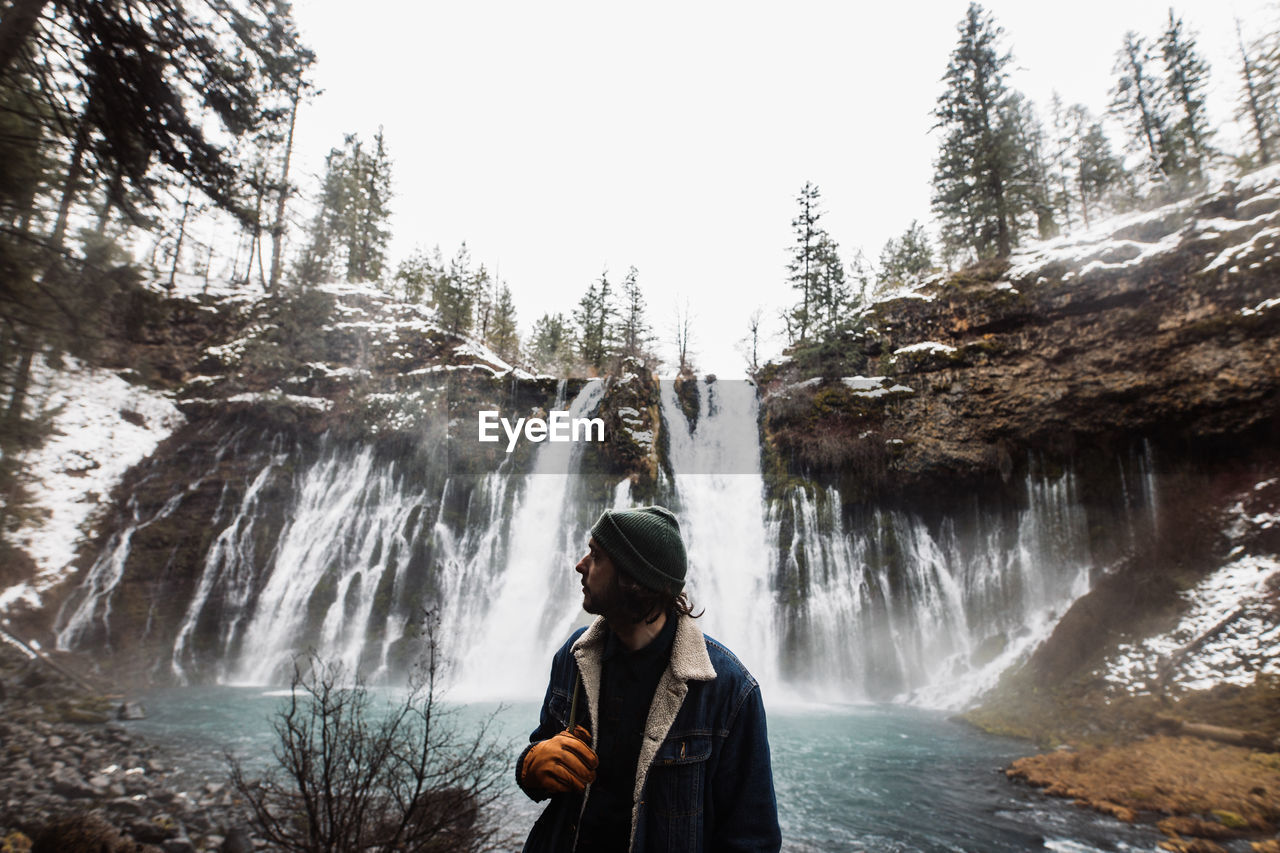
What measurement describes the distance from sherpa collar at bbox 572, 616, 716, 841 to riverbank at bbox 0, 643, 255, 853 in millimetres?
6238

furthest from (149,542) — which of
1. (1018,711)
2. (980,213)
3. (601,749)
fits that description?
(980,213)

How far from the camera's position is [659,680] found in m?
1.76

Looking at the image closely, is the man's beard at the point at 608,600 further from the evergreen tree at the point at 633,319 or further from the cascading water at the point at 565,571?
the evergreen tree at the point at 633,319

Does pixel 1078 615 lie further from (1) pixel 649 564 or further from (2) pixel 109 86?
(2) pixel 109 86

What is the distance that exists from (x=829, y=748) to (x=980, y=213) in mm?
18978

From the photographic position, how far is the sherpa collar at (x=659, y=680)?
1612 mm

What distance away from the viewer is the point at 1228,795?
6781mm

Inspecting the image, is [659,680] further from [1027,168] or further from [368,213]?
[368,213]

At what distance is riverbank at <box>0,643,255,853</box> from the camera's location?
5.31m

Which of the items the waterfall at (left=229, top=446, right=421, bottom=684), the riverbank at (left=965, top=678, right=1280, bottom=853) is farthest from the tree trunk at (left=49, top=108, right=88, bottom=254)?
the riverbank at (left=965, top=678, right=1280, bottom=853)

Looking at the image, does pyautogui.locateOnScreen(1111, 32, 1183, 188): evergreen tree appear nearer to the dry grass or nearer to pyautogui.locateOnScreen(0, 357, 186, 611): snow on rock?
the dry grass

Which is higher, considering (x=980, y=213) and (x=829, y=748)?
(x=980, y=213)

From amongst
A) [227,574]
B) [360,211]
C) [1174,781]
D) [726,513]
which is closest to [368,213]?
[360,211]

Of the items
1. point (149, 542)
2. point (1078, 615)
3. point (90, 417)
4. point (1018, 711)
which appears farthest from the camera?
point (90, 417)
